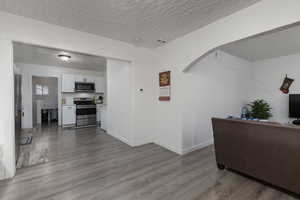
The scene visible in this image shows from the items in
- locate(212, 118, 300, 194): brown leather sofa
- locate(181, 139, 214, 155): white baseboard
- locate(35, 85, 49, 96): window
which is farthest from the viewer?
locate(35, 85, 49, 96): window

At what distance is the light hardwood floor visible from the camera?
73.2 inches

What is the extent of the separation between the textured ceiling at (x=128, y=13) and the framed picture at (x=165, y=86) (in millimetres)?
1023

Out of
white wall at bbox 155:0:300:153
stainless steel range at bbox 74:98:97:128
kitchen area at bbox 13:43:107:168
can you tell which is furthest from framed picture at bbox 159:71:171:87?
stainless steel range at bbox 74:98:97:128

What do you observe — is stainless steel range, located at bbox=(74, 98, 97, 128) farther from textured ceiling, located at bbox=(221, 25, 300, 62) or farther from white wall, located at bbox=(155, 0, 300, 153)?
textured ceiling, located at bbox=(221, 25, 300, 62)

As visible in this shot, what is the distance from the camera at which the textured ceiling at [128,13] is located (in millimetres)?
2013

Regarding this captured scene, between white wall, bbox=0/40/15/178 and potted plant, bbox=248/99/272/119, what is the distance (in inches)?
248

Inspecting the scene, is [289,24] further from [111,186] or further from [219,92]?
[111,186]

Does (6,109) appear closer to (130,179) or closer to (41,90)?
(130,179)

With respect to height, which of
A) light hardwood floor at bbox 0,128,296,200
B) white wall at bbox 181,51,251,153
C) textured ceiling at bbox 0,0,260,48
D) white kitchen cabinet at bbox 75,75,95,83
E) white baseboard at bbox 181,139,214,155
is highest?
textured ceiling at bbox 0,0,260,48

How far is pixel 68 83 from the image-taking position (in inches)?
232

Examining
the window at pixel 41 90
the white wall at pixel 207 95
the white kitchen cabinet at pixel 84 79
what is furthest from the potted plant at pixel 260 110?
the window at pixel 41 90

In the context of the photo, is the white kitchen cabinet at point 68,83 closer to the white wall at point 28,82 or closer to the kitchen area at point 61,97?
the kitchen area at point 61,97

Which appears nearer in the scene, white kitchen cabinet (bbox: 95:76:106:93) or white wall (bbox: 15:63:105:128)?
white wall (bbox: 15:63:105:128)

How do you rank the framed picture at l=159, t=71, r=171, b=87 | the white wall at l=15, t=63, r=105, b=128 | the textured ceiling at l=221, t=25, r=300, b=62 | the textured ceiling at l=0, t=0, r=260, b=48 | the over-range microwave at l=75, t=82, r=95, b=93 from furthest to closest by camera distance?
the over-range microwave at l=75, t=82, r=95, b=93
the white wall at l=15, t=63, r=105, b=128
the framed picture at l=159, t=71, r=171, b=87
the textured ceiling at l=221, t=25, r=300, b=62
the textured ceiling at l=0, t=0, r=260, b=48
